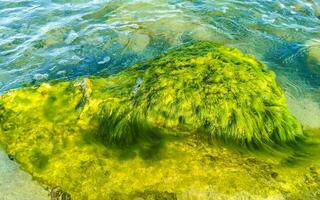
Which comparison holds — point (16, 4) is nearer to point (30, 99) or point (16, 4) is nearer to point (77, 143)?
point (30, 99)

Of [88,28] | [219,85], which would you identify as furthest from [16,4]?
[219,85]

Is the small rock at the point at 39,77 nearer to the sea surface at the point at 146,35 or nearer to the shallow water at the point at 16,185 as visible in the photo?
the sea surface at the point at 146,35

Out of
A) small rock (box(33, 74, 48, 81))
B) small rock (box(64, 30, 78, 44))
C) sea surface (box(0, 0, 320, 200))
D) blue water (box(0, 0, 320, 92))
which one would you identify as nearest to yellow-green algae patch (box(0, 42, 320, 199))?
sea surface (box(0, 0, 320, 200))

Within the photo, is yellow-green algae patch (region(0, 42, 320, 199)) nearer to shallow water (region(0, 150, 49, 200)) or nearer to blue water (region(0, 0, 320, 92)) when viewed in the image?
shallow water (region(0, 150, 49, 200))

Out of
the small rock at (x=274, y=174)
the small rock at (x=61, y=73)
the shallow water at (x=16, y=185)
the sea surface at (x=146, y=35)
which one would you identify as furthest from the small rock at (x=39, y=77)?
the small rock at (x=274, y=174)

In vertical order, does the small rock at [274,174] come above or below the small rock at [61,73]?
above

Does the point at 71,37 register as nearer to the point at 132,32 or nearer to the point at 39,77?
the point at 132,32

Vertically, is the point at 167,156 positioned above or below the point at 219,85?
below

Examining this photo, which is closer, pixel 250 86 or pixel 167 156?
pixel 167 156

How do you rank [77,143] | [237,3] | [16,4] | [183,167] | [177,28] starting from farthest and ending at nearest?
[16,4] < [237,3] < [177,28] < [77,143] < [183,167]
